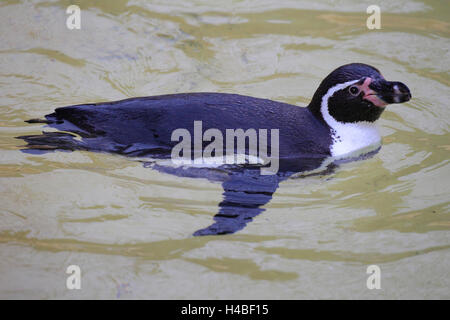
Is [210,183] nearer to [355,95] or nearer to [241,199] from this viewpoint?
[241,199]

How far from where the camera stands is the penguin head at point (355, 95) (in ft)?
13.1

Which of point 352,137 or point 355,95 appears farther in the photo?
point 352,137

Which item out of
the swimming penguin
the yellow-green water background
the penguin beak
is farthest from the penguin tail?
the penguin beak

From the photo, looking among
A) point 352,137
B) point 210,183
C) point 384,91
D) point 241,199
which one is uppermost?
point 384,91

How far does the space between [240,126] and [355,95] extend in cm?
88

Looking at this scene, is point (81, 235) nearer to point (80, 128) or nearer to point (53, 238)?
point (53, 238)

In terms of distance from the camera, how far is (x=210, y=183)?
4.05 meters

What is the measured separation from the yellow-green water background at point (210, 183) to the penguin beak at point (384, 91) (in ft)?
1.77

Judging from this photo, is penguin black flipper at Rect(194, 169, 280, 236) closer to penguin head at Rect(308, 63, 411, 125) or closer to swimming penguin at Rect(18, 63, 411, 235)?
swimming penguin at Rect(18, 63, 411, 235)

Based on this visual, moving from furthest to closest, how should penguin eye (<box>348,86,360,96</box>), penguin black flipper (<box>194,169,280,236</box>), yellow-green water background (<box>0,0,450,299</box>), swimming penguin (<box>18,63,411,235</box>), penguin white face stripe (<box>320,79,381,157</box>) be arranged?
penguin white face stripe (<box>320,79,381,157</box>) → penguin eye (<box>348,86,360,96</box>) → swimming penguin (<box>18,63,411,235</box>) → penguin black flipper (<box>194,169,280,236</box>) → yellow-green water background (<box>0,0,450,299</box>)

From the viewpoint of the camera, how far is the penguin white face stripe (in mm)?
4207

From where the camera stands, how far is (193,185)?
402 cm

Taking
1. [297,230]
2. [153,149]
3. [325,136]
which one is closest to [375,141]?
[325,136]

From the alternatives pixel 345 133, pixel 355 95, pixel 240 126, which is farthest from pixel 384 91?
pixel 240 126
